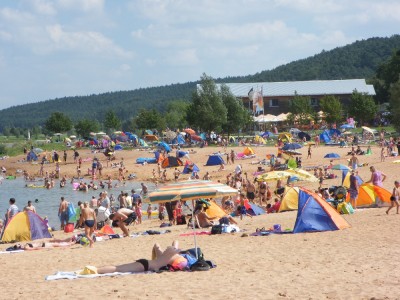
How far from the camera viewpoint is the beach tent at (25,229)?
1791 centimetres

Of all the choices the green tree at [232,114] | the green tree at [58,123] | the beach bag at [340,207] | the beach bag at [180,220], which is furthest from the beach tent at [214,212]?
the green tree at [58,123]

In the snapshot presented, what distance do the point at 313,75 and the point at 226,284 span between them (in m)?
148

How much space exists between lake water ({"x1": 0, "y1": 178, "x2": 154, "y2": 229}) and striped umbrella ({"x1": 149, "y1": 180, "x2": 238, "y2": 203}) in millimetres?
16417

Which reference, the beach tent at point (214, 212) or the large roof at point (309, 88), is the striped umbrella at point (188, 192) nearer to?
the beach tent at point (214, 212)

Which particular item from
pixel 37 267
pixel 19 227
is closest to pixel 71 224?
pixel 19 227

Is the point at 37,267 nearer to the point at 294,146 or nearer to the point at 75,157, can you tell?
the point at 294,146

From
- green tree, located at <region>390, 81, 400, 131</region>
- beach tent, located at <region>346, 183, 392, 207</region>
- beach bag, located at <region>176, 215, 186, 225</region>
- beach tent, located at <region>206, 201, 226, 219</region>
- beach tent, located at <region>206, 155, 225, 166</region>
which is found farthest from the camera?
green tree, located at <region>390, 81, 400, 131</region>

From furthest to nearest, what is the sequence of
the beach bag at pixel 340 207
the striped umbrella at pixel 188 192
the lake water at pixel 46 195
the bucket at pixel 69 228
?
the lake water at pixel 46 195
the bucket at pixel 69 228
the beach bag at pixel 340 207
the striped umbrella at pixel 188 192

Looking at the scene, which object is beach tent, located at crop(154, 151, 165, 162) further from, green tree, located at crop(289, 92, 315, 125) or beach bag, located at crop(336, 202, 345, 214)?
beach bag, located at crop(336, 202, 345, 214)

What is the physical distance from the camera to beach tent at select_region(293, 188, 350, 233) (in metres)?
14.9

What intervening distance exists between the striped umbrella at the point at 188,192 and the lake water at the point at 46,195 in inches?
646

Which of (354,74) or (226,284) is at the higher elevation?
(354,74)

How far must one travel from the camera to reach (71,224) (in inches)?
800

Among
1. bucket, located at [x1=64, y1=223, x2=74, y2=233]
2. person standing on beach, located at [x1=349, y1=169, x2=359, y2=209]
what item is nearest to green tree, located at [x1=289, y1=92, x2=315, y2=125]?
person standing on beach, located at [x1=349, y1=169, x2=359, y2=209]
